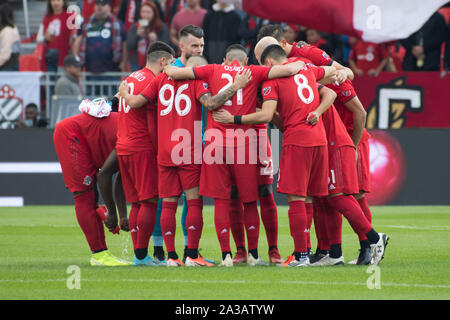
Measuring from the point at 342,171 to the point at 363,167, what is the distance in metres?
0.70

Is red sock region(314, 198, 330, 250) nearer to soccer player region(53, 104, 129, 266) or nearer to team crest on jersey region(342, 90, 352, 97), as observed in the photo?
team crest on jersey region(342, 90, 352, 97)

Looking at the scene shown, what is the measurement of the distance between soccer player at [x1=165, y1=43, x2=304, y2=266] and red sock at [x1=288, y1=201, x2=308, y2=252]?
16.4 inches

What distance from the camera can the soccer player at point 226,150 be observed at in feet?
27.8

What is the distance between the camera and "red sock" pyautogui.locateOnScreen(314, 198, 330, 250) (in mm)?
9070

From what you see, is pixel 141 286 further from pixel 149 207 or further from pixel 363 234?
pixel 363 234

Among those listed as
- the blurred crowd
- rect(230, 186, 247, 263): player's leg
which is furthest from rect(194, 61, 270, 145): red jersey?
the blurred crowd

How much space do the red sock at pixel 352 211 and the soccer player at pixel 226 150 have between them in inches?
32.1

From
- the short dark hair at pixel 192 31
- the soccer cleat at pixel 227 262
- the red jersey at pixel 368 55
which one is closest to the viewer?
the soccer cleat at pixel 227 262

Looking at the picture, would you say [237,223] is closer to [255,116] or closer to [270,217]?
[270,217]

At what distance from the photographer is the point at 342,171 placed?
8.74 metres

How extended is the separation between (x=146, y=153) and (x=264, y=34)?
5.80ft

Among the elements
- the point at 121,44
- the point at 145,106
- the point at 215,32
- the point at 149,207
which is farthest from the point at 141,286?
the point at 121,44

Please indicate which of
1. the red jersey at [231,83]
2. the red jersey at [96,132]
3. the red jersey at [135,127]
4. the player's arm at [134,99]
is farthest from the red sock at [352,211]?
the red jersey at [96,132]

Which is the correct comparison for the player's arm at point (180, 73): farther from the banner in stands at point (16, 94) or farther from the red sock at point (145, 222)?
the banner in stands at point (16, 94)
